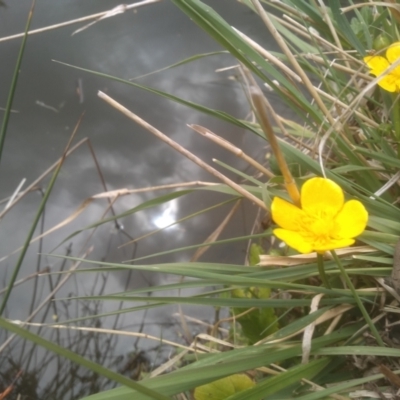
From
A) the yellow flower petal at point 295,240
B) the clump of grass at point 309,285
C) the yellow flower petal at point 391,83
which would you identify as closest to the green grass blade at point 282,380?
the clump of grass at point 309,285

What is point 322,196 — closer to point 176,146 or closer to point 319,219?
point 319,219

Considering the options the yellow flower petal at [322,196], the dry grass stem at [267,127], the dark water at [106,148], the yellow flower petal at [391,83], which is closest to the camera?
the dry grass stem at [267,127]

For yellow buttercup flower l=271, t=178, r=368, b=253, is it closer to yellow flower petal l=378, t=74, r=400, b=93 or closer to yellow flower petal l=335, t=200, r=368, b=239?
yellow flower petal l=335, t=200, r=368, b=239

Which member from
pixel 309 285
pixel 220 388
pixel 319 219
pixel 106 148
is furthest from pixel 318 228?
pixel 106 148

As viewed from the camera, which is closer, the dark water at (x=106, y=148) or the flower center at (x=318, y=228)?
the flower center at (x=318, y=228)

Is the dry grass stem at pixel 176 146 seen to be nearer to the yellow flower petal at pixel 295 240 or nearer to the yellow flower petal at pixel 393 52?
the yellow flower petal at pixel 295 240

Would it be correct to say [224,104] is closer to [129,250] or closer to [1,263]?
[129,250]

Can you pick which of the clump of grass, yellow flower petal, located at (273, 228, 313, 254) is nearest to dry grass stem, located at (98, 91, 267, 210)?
the clump of grass
